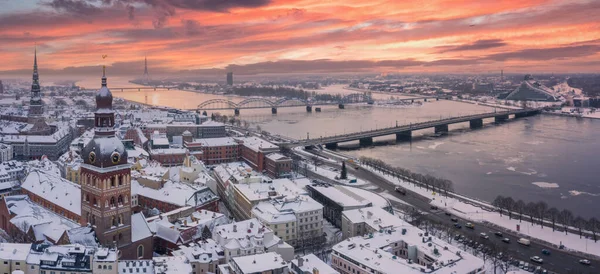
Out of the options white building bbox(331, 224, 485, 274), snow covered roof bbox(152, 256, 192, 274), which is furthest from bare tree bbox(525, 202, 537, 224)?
snow covered roof bbox(152, 256, 192, 274)

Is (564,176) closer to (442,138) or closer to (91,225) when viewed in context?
(442,138)

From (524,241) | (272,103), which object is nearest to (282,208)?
(524,241)

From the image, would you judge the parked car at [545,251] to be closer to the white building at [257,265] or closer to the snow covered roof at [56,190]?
the white building at [257,265]

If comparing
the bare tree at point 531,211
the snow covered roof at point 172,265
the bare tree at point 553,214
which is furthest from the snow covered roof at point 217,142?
the snow covered roof at point 172,265

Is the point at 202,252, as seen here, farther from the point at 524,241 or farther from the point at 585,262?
the point at 585,262

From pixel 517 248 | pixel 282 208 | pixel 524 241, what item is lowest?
pixel 517 248
